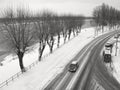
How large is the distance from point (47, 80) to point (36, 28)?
1883 centimetres

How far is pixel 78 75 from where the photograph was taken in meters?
25.9

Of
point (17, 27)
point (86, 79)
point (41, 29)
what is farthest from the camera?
point (41, 29)

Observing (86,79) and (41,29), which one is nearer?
(86,79)

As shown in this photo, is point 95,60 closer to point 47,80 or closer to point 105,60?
point 105,60

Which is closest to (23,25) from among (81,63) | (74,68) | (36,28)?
(36,28)

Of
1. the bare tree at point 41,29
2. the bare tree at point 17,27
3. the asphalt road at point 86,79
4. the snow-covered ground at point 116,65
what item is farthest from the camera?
the bare tree at point 41,29

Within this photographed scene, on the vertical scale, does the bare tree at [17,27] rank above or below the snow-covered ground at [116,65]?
above

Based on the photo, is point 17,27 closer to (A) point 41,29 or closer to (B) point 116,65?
(A) point 41,29

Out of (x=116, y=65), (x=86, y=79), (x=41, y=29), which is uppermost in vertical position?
(x=41, y=29)

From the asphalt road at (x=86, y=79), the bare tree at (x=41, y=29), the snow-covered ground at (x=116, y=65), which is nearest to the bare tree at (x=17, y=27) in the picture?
the bare tree at (x=41, y=29)

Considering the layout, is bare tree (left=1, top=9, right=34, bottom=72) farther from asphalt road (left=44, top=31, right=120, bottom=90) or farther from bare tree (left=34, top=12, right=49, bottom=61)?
asphalt road (left=44, top=31, right=120, bottom=90)

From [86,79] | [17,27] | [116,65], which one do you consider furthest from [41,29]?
[116,65]

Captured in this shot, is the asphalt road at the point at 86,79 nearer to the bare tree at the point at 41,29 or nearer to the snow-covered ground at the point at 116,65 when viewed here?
the snow-covered ground at the point at 116,65

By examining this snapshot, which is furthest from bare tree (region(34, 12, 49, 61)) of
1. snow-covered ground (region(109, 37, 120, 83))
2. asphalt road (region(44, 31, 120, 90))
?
snow-covered ground (region(109, 37, 120, 83))
